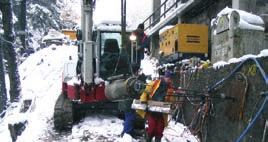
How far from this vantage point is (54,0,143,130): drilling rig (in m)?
11.4

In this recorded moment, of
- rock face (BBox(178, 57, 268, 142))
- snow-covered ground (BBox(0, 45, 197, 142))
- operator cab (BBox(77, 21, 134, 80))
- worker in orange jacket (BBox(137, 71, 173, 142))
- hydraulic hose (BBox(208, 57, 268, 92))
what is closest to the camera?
hydraulic hose (BBox(208, 57, 268, 92))

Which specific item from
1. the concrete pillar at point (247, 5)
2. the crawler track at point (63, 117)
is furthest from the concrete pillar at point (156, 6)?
the crawler track at point (63, 117)

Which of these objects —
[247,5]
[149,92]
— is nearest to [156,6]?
[247,5]

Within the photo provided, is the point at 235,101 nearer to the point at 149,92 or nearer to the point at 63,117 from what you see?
the point at 149,92

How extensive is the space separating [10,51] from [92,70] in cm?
792

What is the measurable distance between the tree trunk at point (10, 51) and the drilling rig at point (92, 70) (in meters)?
5.55

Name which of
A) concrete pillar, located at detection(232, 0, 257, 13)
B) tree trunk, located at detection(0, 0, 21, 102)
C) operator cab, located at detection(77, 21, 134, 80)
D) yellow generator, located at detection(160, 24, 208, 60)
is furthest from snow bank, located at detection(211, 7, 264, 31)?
tree trunk, located at detection(0, 0, 21, 102)

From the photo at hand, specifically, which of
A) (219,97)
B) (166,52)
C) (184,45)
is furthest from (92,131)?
(166,52)

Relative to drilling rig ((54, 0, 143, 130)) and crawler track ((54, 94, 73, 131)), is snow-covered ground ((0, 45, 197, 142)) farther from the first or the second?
drilling rig ((54, 0, 143, 130))

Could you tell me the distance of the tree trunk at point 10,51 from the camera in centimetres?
1833

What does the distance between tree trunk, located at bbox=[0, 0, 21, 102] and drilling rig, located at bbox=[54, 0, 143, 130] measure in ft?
18.2

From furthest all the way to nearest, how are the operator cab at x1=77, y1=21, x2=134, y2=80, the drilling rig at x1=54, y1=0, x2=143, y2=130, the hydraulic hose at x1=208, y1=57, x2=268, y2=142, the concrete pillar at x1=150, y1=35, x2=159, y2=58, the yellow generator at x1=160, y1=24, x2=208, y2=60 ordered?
the concrete pillar at x1=150, y1=35, x2=159, y2=58, the yellow generator at x1=160, y1=24, x2=208, y2=60, the operator cab at x1=77, y1=21, x2=134, y2=80, the drilling rig at x1=54, y1=0, x2=143, y2=130, the hydraulic hose at x1=208, y1=57, x2=268, y2=142

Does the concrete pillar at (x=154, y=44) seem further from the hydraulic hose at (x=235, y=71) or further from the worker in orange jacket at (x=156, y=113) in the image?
the hydraulic hose at (x=235, y=71)

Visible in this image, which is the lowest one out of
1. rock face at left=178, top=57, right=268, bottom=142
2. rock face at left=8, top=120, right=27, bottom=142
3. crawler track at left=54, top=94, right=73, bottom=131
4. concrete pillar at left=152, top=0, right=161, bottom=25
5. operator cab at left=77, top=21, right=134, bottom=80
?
rock face at left=8, top=120, right=27, bottom=142
